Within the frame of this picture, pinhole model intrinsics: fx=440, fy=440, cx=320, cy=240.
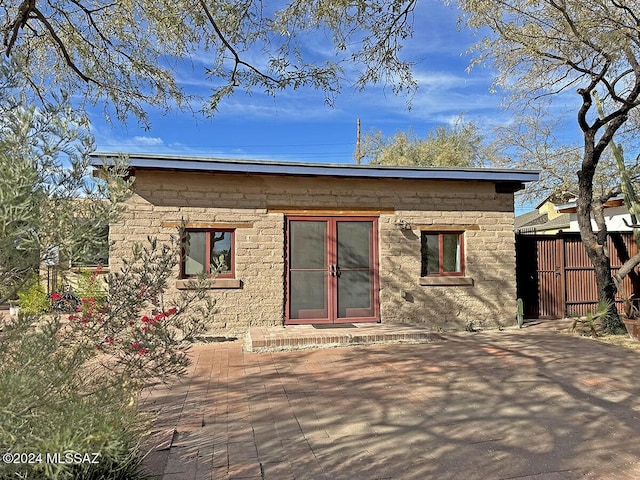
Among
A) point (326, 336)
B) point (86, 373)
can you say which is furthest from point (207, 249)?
point (86, 373)

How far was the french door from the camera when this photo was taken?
862 centimetres

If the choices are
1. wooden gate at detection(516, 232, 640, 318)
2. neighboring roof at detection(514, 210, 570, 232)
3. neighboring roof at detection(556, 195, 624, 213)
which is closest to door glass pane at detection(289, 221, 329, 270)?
wooden gate at detection(516, 232, 640, 318)

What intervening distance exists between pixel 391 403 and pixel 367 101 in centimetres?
453

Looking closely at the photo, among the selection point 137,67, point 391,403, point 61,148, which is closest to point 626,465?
point 391,403

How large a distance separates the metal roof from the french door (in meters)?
0.95

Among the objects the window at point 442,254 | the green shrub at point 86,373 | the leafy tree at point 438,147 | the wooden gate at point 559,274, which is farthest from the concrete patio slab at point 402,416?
the leafy tree at point 438,147

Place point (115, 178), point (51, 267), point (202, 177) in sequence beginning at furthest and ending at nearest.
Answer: point (202, 177) → point (115, 178) → point (51, 267)

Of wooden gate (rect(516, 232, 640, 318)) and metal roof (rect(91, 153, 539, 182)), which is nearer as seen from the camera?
metal roof (rect(91, 153, 539, 182))

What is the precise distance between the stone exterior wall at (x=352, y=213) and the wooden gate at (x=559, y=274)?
1187 millimetres

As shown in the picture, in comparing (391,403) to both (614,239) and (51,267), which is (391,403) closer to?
(51,267)

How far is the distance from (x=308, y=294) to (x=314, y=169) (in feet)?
7.99

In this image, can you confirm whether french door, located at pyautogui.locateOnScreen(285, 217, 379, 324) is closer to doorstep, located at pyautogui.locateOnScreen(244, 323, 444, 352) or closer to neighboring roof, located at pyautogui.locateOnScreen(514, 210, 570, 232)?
doorstep, located at pyautogui.locateOnScreen(244, 323, 444, 352)

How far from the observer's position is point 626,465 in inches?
125

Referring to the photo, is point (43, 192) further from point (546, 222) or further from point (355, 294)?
point (546, 222)
